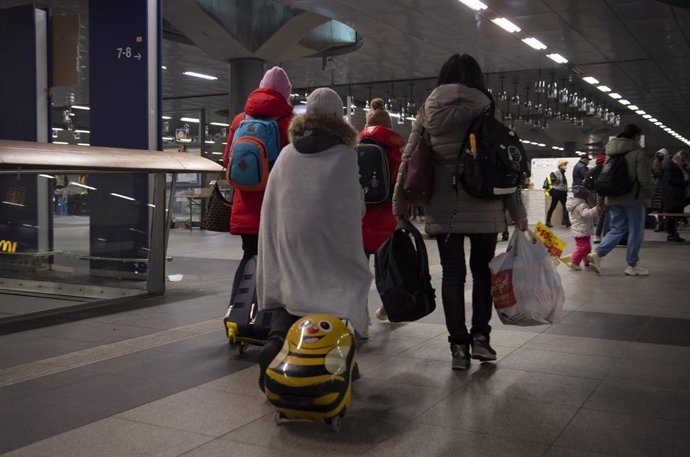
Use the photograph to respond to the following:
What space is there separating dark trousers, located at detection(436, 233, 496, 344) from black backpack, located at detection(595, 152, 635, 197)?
4.82 metres

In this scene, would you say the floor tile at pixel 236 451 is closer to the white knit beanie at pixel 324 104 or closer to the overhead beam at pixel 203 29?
the white knit beanie at pixel 324 104

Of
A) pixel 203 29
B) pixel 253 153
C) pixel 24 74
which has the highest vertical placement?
pixel 203 29

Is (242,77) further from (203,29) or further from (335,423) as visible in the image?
(335,423)

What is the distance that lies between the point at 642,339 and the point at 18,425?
393 cm

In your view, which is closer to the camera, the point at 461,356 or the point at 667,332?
the point at 461,356

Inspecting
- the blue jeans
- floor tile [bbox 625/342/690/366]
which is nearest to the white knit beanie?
floor tile [bbox 625/342/690/366]

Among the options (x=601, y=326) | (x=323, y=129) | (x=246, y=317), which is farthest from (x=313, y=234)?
(x=601, y=326)

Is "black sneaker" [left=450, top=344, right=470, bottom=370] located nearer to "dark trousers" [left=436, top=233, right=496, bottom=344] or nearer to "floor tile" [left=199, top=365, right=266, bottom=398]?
"dark trousers" [left=436, top=233, right=496, bottom=344]

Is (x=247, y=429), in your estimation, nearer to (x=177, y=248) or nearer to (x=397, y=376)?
(x=397, y=376)

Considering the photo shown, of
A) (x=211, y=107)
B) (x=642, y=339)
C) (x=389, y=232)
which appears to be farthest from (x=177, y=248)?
(x=211, y=107)

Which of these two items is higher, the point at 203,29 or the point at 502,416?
the point at 203,29

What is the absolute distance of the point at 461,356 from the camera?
4.13 m

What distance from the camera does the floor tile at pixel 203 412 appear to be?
10.4ft

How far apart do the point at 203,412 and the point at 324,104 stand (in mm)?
1619
